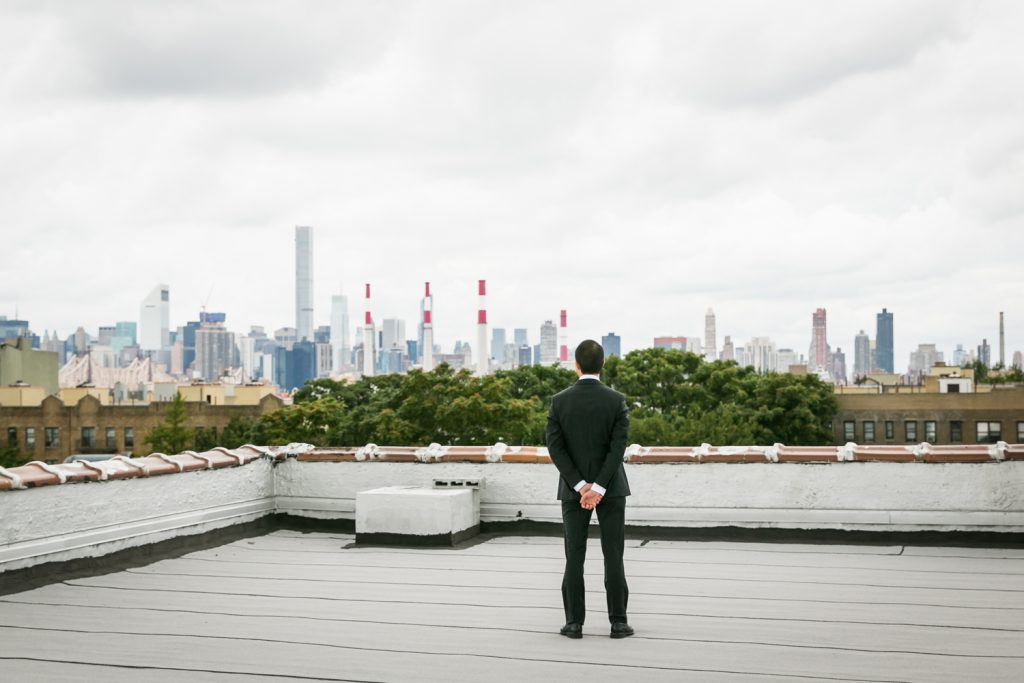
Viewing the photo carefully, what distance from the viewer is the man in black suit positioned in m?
5.23

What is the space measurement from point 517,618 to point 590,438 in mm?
Answer: 1259

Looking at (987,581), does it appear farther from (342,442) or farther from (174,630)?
(342,442)

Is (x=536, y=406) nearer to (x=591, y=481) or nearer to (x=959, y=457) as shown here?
(x=959, y=457)

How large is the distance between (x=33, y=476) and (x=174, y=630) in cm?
205

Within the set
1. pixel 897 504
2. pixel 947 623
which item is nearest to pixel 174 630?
pixel 947 623

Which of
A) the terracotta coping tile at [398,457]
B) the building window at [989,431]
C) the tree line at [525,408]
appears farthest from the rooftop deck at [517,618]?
the building window at [989,431]

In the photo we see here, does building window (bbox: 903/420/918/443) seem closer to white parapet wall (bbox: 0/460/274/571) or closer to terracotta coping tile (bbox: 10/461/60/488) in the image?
white parapet wall (bbox: 0/460/274/571)

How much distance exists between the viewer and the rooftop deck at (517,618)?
474 cm

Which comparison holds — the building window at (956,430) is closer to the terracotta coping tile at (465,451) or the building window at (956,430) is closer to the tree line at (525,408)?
the tree line at (525,408)

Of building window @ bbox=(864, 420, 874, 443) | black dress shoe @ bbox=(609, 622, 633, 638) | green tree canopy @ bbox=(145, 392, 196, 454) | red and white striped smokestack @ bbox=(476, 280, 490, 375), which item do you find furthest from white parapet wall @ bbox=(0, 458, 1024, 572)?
red and white striped smokestack @ bbox=(476, 280, 490, 375)

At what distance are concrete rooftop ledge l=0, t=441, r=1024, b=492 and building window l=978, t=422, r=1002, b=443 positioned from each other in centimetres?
8431

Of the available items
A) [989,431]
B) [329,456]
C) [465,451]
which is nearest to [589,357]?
[465,451]

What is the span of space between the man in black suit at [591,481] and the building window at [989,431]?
289 feet

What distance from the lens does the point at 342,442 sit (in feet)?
194
